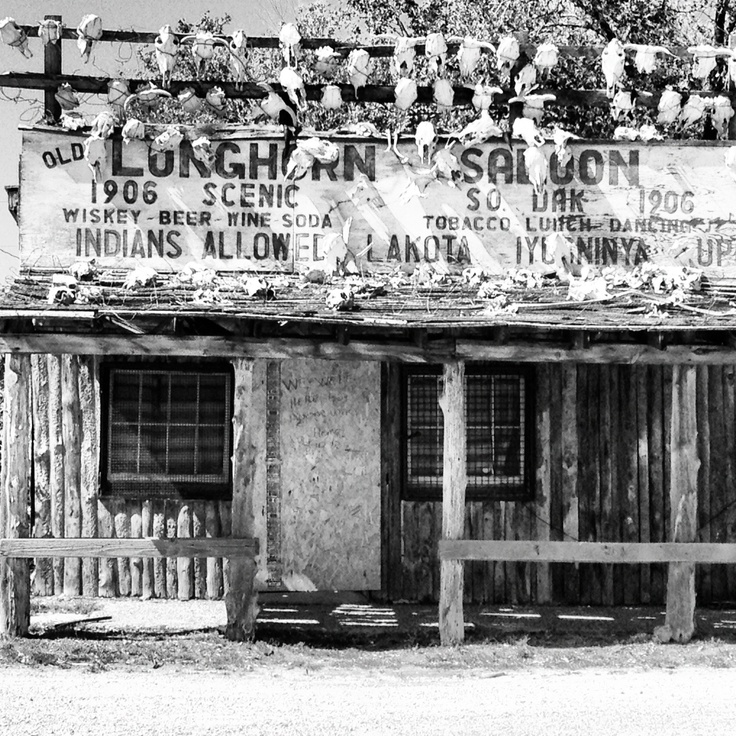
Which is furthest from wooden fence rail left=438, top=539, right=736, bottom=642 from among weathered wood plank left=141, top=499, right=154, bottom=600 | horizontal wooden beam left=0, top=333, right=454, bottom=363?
weathered wood plank left=141, top=499, right=154, bottom=600

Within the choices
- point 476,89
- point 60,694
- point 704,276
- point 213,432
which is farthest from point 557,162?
point 60,694

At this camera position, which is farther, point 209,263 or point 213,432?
point 213,432

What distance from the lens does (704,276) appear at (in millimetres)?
11766

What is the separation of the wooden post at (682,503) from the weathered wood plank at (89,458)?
6.32 m

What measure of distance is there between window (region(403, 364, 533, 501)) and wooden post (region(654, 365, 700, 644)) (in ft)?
6.68

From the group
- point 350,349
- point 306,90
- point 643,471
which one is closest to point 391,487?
point 350,349

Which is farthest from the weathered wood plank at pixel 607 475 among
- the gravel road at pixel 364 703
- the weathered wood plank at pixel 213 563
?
the weathered wood plank at pixel 213 563

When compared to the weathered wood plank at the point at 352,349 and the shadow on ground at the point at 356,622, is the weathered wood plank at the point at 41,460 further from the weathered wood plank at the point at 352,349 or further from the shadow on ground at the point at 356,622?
the weathered wood plank at the point at 352,349

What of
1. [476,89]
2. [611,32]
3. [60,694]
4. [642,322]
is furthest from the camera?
[611,32]

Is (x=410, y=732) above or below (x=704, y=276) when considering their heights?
below

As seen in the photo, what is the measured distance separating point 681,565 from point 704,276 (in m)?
3.02

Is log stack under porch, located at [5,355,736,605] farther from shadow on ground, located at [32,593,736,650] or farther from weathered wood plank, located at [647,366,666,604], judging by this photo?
shadow on ground, located at [32,593,736,650]

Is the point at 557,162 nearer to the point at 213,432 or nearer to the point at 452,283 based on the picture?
the point at 452,283

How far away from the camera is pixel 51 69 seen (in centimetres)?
1191
